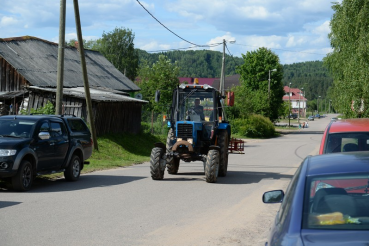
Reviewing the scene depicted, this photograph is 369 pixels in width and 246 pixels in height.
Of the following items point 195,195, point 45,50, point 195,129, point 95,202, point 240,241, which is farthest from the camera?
point 45,50

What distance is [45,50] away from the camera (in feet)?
126

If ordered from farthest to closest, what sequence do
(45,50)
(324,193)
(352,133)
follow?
(45,50) → (352,133) → (324,193)

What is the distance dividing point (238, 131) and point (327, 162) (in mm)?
53088

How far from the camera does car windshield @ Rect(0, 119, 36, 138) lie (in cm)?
1438

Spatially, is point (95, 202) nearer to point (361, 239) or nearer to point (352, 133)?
point (352, 133)

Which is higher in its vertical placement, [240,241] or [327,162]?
[327,162]

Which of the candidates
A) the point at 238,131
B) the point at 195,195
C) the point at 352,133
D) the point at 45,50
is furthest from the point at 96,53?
the point at 352,133

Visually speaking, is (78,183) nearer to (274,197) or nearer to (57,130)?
(57,130)

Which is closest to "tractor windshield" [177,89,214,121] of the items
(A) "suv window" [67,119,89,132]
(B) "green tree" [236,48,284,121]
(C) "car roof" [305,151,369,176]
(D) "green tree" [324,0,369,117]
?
(A) "suv window" [67,119,89,132]

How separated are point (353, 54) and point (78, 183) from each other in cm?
2119

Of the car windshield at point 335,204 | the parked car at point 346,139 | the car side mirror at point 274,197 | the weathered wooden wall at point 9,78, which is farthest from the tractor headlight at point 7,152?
the weathered wooden wall at point 9,78

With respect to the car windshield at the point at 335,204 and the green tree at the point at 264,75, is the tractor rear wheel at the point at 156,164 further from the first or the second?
the green tree at the point at 264,75

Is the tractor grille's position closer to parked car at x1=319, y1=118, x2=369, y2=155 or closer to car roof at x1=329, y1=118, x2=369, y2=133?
car roof at x1=329, y1=118, x2=369, y2=133

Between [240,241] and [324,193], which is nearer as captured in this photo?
[324,193]
